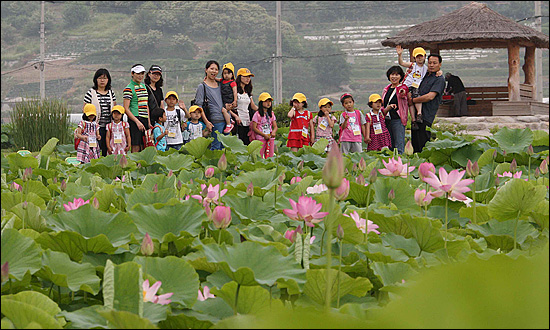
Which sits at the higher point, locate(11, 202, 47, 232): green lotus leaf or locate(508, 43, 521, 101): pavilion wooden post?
locate(508, 43, 521, 101): pavilion wooden post

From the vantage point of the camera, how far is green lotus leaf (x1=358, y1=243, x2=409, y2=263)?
1269 mm

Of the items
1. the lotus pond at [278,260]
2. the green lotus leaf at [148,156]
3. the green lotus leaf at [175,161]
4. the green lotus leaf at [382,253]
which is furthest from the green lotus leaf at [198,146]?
the green lotus leaf at [382,253]

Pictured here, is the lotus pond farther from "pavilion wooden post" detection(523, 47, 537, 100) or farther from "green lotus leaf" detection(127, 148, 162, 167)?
"pavilion wooden post" detection(523, 47, 537, 100)

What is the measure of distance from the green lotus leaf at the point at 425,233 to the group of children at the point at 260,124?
14.8ft

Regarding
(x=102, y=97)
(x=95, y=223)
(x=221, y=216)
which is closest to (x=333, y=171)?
(x=221, y=216)

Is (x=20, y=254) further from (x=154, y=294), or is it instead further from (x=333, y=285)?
(x=333, y=285)

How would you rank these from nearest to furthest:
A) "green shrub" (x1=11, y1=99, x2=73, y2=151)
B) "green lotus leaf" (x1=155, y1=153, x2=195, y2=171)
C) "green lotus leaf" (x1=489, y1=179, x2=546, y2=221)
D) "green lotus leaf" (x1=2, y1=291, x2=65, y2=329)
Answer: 1. "green lotus leaf" (x1=2, y1=291, x2=65, y2=329)
2. "green lotus leaf" (x1=489, y1=179, x2=546, y2=221)
3. "green lotus leaf" (x1=155, y1=153, x2=195, y2=171)
4. "green shrub" (x1=11, y1=99, x2=73, y2=151)

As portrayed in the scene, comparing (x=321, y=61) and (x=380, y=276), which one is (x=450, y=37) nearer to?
(x=380, y=276)

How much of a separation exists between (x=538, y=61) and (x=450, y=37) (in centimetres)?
1000

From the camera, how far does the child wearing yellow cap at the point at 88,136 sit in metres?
5.89

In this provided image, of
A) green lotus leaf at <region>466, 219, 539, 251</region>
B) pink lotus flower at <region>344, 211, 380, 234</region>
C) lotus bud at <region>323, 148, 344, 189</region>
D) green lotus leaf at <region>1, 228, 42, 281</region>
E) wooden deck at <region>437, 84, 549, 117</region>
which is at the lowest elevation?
green lotus leaf at <region>466, 219, 539, 251</region>

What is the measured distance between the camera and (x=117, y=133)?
6.05 meters

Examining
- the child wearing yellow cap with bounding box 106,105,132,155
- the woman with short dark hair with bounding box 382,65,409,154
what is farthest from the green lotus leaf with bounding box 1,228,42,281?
the woman with short dark hair with bounding box 382,65,409,154

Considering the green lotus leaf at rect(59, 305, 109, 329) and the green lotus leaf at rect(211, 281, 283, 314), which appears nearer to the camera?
the green lotus leaf at rect(59, 305, 109, 329)
